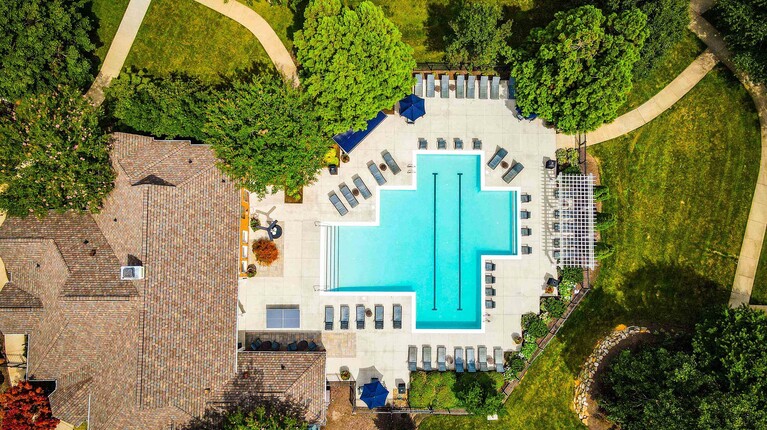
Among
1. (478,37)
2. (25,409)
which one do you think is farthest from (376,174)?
(25,409)

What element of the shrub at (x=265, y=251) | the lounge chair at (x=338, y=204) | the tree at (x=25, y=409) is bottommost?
the tree at (x=25, y=409)

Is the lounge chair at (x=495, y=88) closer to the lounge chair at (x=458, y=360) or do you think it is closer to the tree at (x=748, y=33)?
the tree at (x=748, y=33)

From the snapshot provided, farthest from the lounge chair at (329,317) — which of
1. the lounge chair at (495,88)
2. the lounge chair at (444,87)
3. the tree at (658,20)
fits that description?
the tree at (658,20)

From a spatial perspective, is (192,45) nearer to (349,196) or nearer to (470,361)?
(349,196)

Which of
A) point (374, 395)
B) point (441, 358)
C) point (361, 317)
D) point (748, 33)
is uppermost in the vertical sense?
point (748, 33)

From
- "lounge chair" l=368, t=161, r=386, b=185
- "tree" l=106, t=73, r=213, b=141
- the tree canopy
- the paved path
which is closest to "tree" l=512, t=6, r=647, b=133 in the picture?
"lounge chair" l=368, t=161, r=386, b=185

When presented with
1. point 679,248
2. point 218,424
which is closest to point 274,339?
point 218,424
